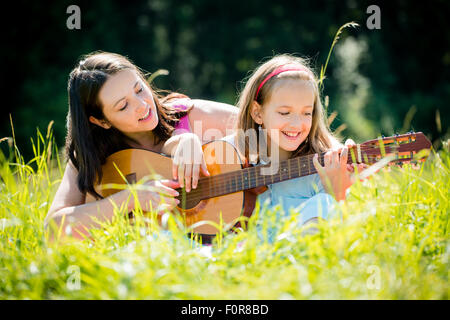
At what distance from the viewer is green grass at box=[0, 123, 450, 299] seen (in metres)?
1.49

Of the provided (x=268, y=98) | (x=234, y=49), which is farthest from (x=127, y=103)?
(x=234, y=49)

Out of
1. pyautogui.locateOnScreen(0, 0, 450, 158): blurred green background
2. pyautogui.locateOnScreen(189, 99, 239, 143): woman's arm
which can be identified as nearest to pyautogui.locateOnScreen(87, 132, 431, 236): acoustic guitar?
pyautogui.locateOnScreen(189, 99, 239, 143): woman's arm

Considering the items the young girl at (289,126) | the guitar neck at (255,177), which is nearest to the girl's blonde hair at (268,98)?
the young girl at (289,126)

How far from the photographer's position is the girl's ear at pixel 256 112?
8.51 feet

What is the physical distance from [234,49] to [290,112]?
694 centimetres

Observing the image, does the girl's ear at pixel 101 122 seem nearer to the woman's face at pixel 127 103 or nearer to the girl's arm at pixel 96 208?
the woman's face at pixel 127 103

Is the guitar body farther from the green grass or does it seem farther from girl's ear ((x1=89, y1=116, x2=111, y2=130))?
the green grass

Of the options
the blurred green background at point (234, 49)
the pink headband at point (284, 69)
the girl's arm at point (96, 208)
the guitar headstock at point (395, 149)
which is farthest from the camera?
the blurred green background at point (234, 49)

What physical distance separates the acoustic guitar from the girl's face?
18cm

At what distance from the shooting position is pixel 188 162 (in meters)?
2.32

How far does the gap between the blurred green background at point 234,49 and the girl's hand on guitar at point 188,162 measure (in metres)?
4.17

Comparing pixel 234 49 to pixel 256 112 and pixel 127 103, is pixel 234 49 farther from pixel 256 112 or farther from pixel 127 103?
pixel 127 103

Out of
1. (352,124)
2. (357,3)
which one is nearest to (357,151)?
(352,124)

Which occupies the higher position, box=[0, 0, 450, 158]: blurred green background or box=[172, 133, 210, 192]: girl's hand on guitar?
box=[0, 0, 450, 158]: blurred green background
